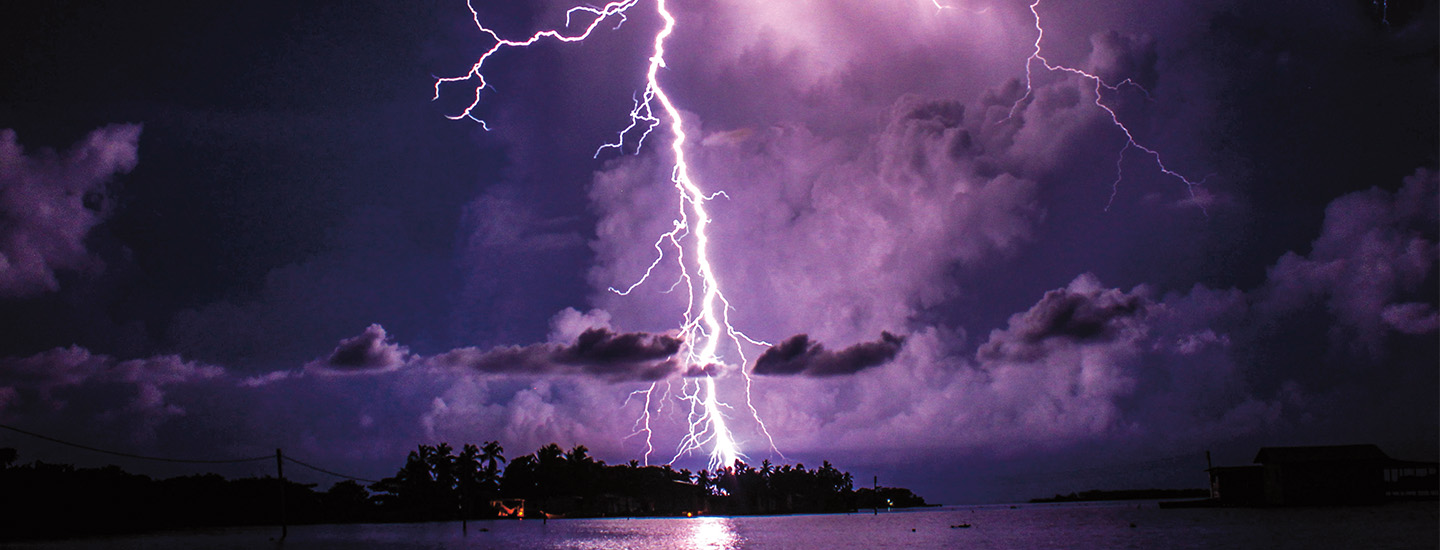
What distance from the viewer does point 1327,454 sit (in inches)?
2527

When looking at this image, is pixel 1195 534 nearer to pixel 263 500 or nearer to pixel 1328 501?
pixel 1328 501

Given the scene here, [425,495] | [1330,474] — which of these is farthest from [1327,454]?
[425,495]

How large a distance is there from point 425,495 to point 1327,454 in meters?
87.1

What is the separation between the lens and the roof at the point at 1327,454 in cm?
6288

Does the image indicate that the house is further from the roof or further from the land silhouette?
the land silhouette

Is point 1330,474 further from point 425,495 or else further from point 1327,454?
point 425,495

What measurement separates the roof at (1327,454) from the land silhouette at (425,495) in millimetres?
65013

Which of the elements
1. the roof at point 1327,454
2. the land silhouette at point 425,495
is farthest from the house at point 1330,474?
the land silhouette at point 425,495

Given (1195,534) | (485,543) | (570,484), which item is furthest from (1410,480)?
(570,484)

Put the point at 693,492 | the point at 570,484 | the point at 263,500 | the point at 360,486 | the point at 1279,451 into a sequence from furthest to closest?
the point at 693,492 → the point at 570,484 → the point at 360,486 → the point at 263,500 → the point at 1279,451

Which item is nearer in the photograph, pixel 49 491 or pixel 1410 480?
pixel 49 491

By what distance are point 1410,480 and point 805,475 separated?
98620mm

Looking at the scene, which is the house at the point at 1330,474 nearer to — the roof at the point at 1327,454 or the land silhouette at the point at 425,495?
the roof at the point at 1327,454

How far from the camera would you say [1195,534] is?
5281 cm
